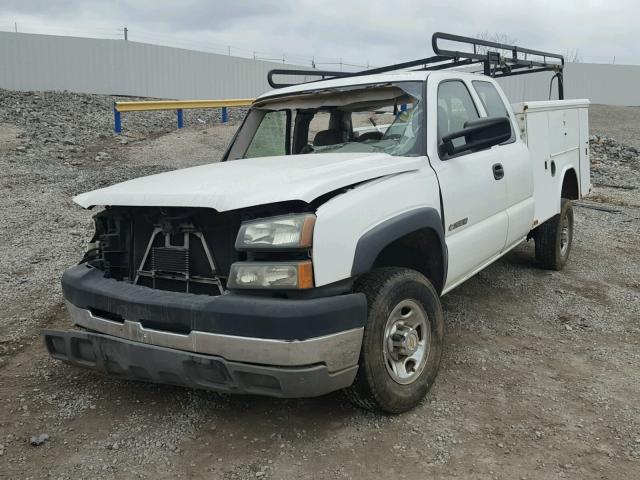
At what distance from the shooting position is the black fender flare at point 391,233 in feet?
9.61

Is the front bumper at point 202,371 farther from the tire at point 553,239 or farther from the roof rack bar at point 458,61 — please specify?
the tire at point 553,239

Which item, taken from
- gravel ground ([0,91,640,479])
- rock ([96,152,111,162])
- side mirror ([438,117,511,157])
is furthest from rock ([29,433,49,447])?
rock ([96,152,111,162])

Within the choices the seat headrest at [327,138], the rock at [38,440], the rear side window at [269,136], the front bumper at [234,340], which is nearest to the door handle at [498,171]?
the seat headrest at [327,138]

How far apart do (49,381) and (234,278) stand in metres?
1.83

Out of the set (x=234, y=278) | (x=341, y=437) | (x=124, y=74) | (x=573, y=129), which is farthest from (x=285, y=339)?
(x=124, y=74)

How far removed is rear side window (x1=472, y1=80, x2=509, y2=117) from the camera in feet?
15.6

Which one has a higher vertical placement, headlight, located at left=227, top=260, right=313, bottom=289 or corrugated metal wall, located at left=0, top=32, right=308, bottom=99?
corrugated metal wall, located at left=0, top=32, right=308, bottom=99

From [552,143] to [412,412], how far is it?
356 centimetres

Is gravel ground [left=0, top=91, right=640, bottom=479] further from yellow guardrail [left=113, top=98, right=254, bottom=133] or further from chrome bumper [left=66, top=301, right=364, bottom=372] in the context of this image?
yellow guardrail [left=113, top=98, right=254, bottom=133]

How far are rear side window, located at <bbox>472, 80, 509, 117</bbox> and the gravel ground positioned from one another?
5.57ft

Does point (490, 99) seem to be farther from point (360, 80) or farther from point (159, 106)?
point (159, 106)

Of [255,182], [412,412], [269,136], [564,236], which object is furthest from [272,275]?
[564,236]

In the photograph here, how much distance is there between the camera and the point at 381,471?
2818 mm

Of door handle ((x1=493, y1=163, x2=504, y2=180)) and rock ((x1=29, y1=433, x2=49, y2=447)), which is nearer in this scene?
rock ((x1=29, y1=433, x2=49, y2=447))
